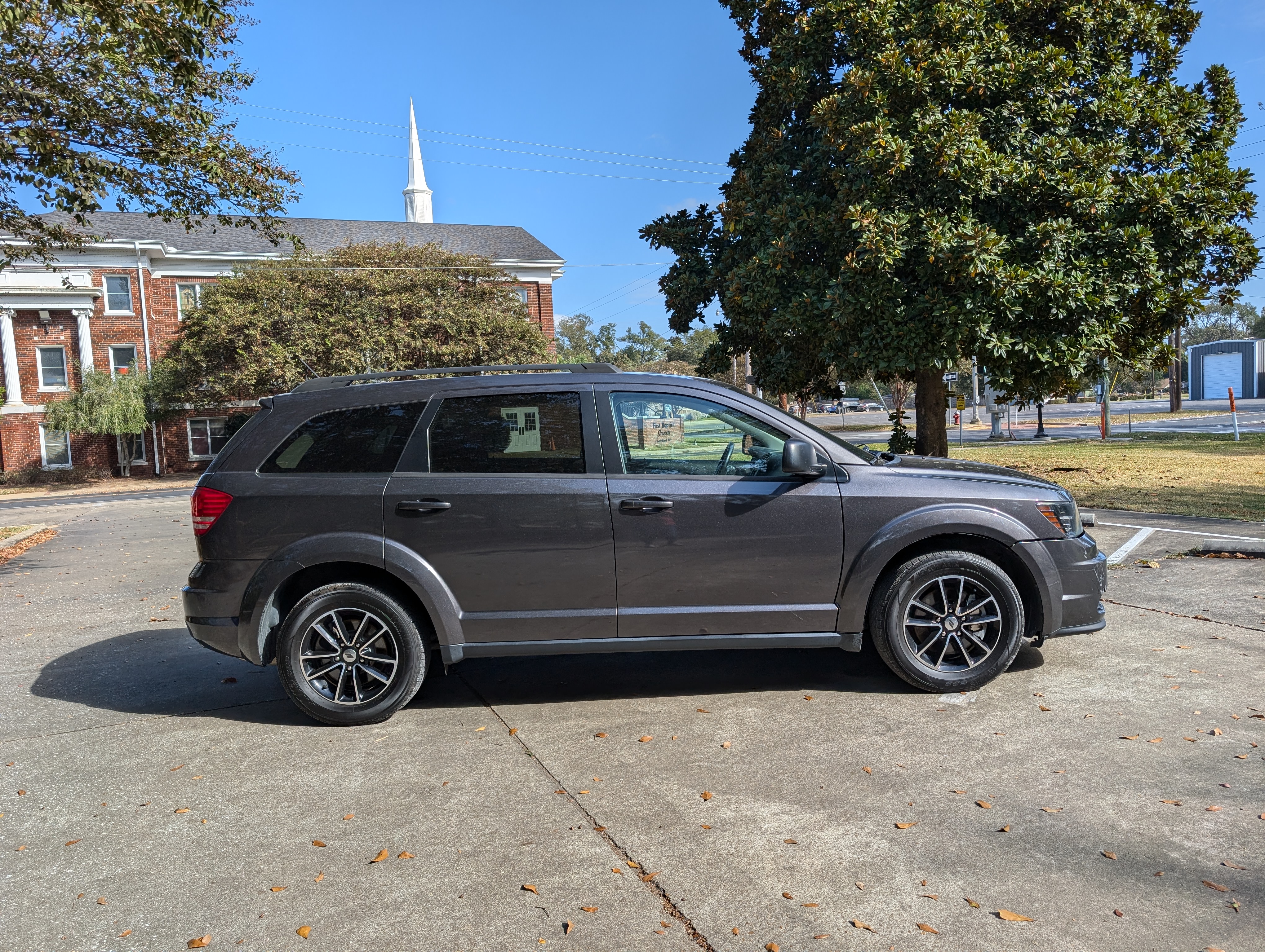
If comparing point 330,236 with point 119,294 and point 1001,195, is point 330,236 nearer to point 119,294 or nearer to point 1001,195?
point 119,294

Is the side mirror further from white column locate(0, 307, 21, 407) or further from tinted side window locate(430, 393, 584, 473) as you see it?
white column locate(0, 307, 21, 407)

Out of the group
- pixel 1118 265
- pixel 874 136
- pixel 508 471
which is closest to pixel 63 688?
pixel 508 471

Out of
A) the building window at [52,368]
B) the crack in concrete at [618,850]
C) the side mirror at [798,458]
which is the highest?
the building window at [52,368]

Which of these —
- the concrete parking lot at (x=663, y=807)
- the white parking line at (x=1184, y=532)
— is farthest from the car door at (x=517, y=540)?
the white parking line at (x=1184, y=532)

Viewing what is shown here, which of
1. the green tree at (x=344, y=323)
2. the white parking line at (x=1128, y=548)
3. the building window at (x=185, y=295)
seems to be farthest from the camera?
the building window at (x=185, y=295)

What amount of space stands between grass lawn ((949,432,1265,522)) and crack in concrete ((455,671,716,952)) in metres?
4.93

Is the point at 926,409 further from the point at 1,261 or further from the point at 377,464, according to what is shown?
the point at 1,261

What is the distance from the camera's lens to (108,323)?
1566 inches

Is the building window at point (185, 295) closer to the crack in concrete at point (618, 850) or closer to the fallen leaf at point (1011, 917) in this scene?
the crack in concrete at point (618, 850)

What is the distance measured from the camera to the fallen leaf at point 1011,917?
275 centimetres

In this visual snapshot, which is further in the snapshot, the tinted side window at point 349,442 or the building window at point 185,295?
the building window at point 185,295

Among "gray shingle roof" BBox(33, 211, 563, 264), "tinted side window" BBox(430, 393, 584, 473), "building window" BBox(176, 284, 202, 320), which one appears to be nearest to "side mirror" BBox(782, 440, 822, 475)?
"tinted side window" BBox(430, 393, 584, 473)

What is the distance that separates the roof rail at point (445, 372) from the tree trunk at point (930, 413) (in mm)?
9736

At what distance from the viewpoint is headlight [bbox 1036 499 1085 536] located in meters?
4.95
